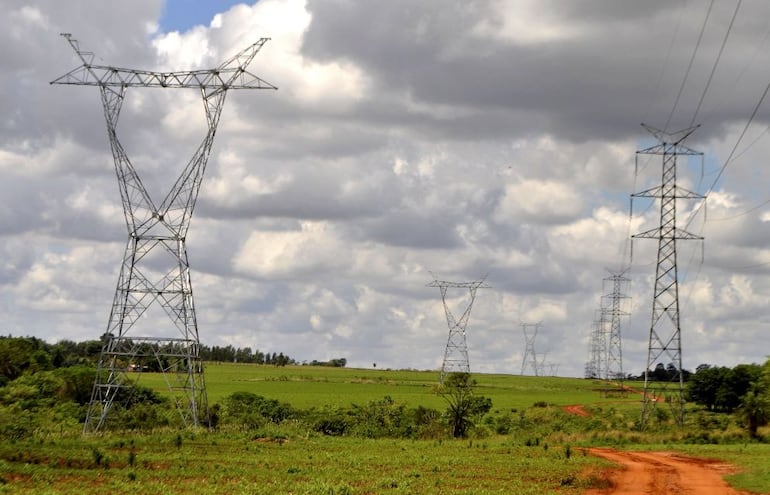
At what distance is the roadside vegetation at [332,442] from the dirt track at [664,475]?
1.36m

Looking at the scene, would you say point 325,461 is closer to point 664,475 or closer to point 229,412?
point 664,475

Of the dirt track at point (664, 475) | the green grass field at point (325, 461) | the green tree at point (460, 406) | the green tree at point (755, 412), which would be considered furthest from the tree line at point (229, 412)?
the dirt track at point (664, 475)

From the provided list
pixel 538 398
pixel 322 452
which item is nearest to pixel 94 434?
pixel 322 452

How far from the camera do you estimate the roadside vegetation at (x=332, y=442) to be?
155 ft

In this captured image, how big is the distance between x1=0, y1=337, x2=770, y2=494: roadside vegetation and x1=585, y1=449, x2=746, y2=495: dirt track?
4.45 ft

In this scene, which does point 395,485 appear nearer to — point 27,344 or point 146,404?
point 146,404

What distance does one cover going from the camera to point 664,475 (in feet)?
168

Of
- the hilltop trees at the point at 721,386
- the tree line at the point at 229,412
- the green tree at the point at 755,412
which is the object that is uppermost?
the hilltop trees at the point at 721,386

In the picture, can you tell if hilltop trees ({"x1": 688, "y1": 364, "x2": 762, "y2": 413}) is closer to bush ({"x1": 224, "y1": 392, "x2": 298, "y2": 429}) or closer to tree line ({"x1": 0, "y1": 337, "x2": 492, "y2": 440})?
tree line ({"x1": 0, "y1": 337, "x2": 492, "y2": 440})

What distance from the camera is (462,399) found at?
8675cm

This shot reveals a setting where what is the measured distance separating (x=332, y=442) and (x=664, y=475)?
31.7 meters

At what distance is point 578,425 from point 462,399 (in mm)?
15663

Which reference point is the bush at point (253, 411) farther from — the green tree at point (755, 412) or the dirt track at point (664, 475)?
the green tree at point (755, 412)

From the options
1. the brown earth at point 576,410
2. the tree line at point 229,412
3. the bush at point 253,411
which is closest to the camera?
the tree line at point 229,412
